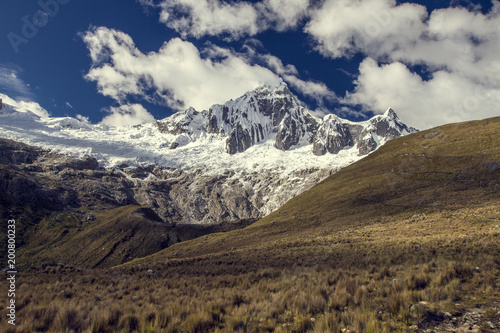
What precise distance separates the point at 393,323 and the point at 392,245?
1810 cm

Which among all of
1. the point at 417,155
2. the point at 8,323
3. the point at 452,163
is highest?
the point at 417,155

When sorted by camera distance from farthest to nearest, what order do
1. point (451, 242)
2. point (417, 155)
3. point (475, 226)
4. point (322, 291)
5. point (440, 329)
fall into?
point (417, 155), point (475, 226), point (451, 242), point (322, 291), point (440, 329)

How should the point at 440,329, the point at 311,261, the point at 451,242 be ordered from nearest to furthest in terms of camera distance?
1. the point at 440,329
2. the point at 451,242
3. the point at 311,261

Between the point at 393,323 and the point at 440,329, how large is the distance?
1.29 metres

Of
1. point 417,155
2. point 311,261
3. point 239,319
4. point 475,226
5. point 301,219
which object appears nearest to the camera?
point 239,319

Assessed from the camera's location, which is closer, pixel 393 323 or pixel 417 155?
pixel 393 323

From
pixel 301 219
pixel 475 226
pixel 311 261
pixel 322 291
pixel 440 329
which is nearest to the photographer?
pixel 440 329

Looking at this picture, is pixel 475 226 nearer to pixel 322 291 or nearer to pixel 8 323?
pixel 322 291

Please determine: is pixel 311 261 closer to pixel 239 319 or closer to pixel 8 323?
pixel 239 319

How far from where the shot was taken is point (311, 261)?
23719 millimetres

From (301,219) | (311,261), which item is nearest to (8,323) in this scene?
(311,261)

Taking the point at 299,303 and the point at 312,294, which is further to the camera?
the point at 312,294

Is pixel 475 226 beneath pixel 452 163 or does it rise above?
beneath

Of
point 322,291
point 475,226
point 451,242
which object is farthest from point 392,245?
point 322,291
